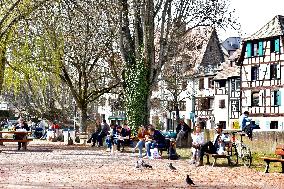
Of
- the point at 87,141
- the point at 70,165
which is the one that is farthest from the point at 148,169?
the point at 87,141

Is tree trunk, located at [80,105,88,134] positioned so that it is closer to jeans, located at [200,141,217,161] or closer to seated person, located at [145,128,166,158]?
seated person, located at [145,128,166,158]

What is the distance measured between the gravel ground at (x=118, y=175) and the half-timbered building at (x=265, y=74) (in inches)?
1475

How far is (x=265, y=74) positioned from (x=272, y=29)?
4.65m

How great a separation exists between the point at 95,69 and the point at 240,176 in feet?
101

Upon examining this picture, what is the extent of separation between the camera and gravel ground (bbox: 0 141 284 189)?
14453mm

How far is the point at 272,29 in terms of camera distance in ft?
188

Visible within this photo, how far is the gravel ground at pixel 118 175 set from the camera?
569 inches

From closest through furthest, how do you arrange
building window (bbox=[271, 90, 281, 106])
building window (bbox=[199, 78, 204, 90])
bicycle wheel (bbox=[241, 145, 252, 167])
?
1. bicycle wheel (bbox=[241, 145, 252, 167])
2. building window (bbox=[271, 90, 281, 106])
3. building window (bbox=[199, 78, 204, 90])

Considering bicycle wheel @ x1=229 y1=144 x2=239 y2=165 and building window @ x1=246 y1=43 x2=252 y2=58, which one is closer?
bicycle wheel @ x1=229 y1=144 x2=239 y2=165

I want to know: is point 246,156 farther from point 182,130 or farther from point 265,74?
point 265,74

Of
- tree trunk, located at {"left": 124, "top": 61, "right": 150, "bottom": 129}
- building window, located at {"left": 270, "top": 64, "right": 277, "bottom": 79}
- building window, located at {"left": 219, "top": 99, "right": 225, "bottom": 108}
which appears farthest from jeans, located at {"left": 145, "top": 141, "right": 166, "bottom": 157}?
building window, located at {"left": 219, "top": 99, "right": 225, "bottom": 108}

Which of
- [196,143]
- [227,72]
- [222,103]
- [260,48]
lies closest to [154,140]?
[196,143]

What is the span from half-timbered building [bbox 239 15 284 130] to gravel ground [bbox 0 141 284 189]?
37.5 m

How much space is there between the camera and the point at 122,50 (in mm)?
32875
